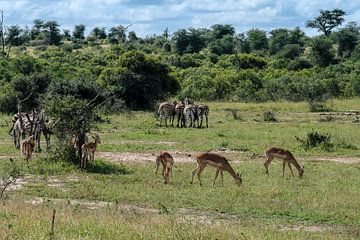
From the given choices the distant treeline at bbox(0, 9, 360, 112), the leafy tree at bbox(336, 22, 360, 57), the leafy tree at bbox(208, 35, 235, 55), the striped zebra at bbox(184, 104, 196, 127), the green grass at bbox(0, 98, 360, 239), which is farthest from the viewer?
the leafy tree at bbox(208, 35, 235, 55)

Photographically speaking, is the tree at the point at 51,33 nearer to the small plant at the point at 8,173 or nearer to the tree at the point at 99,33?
the tree at the point at 99,33

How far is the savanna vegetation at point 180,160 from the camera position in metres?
10.4

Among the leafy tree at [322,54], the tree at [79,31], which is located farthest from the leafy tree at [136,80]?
the tree at [79,31]

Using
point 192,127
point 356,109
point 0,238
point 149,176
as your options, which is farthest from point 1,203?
point 356,109

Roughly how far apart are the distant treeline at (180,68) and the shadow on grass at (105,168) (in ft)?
9.70

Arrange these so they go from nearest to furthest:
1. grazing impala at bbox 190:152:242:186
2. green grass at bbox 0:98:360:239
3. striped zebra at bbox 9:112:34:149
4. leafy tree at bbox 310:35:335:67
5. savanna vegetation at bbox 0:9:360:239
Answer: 1. green grass at bbox 0:98:360:239
2. savanna vegetation at bbox 0:9:360:239
3. grazing impala at bbox 190:152:242:186
4. striped zebra at bbox 9:112:34:149
5. leafy tree at bbox 310:35:335:67

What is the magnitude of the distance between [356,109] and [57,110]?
94.4 feet

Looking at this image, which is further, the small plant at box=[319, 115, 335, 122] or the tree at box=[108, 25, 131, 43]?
the tree at box=[108, 25, 131, 43]

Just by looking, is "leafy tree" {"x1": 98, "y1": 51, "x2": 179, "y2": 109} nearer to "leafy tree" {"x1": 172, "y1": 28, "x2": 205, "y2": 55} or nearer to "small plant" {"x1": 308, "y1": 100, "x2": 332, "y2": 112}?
"small plant" {"x1": 308, "y1": 100, "x2": 332, "y2": 112}

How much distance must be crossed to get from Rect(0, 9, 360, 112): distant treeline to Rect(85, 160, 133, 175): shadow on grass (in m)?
2.96

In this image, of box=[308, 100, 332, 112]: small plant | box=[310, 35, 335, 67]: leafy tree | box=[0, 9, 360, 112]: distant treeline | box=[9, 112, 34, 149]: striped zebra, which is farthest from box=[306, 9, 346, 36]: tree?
box=[9, 112, 34, 149]: striped zebra

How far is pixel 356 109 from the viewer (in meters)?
42.1

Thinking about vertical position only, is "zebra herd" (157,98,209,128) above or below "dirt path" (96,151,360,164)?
above

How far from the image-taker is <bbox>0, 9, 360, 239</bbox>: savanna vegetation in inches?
408
